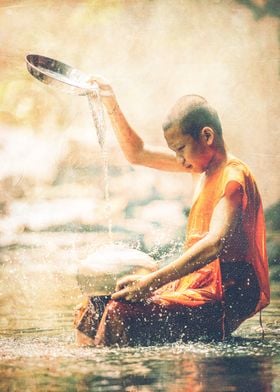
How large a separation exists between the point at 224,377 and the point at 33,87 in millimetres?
2463

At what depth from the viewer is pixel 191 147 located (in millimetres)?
4047

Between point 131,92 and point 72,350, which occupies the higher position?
point 131,92

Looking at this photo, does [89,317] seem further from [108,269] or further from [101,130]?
[101,130]

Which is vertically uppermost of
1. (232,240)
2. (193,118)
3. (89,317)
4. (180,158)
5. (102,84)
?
(193,118)

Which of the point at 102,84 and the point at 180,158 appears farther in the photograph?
the point at 102,84

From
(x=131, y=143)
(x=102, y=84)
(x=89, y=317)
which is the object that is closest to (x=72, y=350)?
(x=89, y=317)

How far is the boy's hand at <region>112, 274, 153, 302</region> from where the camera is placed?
3.65 metres

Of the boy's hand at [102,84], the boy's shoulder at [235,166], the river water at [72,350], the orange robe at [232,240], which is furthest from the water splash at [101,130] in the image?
the boy's shoulder at [235,166]

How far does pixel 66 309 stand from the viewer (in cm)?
442

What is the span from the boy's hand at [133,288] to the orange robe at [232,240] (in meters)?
0.10

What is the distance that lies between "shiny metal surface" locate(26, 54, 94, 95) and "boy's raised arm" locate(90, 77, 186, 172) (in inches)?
3.1

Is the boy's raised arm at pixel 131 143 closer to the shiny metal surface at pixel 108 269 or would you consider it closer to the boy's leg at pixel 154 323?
the shiny metal surface at pixel 108 269

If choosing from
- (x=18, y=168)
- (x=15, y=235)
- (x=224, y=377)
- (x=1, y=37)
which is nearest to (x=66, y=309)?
(x=15, y=235)

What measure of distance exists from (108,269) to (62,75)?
1352 millimetres
